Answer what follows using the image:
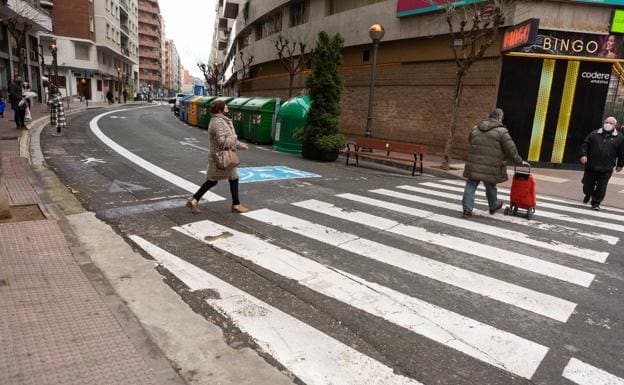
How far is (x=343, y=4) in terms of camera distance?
23.3 meters

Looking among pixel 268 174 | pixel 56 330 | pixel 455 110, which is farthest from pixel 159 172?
pixel 455 110

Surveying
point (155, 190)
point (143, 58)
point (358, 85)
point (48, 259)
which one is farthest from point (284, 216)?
point (143, 58)

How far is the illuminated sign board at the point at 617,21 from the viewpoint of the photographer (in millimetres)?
14062

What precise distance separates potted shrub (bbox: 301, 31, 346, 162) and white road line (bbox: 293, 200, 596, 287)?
626 cm

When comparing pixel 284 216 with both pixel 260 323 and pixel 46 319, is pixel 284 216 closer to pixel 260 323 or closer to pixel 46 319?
pixel 260 323

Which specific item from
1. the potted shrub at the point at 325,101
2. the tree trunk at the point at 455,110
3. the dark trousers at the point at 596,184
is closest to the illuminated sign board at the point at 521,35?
the tree trunk at the point at 455,110

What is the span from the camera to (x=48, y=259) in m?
4.21

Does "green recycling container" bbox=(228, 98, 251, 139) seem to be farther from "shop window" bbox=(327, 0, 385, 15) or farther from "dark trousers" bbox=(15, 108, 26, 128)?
"dark trousers" bbox=(15, 108, 26, 128)

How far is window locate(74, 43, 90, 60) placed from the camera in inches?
1994

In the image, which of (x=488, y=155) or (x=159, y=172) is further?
(x=159, y=172)

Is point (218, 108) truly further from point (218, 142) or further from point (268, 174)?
point (268, 174)

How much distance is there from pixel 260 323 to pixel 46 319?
152cm

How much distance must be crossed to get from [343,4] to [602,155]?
17650 mm

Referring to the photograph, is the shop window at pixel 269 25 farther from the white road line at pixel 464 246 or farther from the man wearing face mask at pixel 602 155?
the white road line at pixel 464 246
